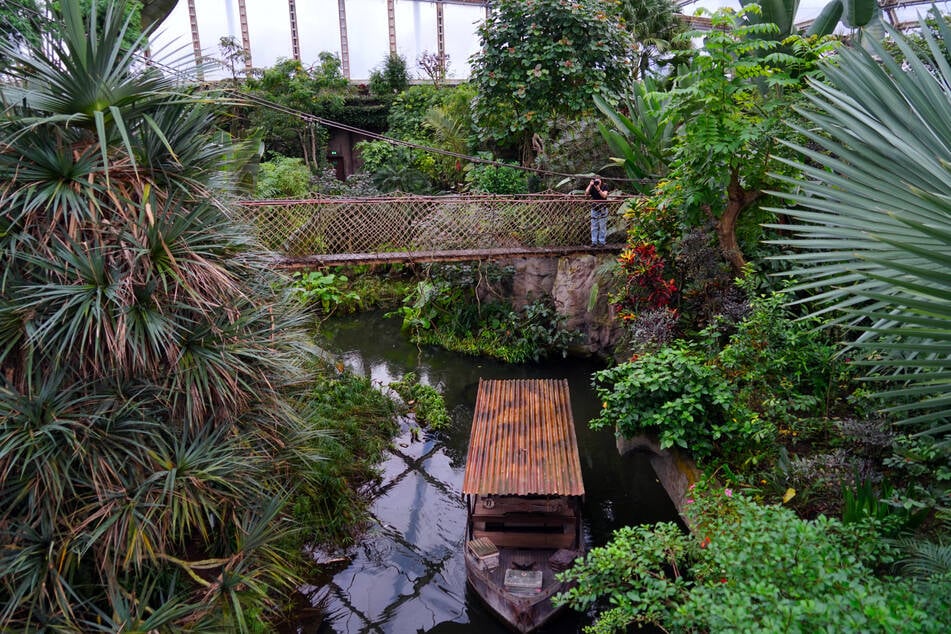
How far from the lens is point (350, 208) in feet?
28.2

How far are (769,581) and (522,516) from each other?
144 inches

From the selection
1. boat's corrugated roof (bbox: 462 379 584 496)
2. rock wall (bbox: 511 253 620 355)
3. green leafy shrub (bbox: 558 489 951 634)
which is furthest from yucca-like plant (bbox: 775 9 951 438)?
rock wall (bbox: 511 253 620 355)

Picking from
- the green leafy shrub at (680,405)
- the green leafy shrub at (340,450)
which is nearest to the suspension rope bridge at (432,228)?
the green leafy shrub at (340,450)

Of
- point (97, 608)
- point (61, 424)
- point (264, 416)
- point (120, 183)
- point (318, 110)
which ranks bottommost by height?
point (97, 608)

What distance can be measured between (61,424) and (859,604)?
387 centimetres

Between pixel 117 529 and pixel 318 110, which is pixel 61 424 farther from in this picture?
pixel 318 110

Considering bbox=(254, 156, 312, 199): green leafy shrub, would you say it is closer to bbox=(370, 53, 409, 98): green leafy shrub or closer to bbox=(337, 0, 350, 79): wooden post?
bbox=(370, 53, 409, 98): green leafy shrub

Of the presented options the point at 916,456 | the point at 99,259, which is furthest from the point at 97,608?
the point at 916,456

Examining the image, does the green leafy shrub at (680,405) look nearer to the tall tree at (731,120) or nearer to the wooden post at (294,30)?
the tall tree at (731,120)

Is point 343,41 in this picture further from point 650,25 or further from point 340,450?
point 340,450

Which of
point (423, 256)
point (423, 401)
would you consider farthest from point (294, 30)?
point (423, 401)

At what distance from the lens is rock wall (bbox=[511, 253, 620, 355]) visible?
996cm

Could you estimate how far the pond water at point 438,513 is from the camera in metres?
5.42

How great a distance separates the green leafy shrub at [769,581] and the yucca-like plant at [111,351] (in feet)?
8.17
